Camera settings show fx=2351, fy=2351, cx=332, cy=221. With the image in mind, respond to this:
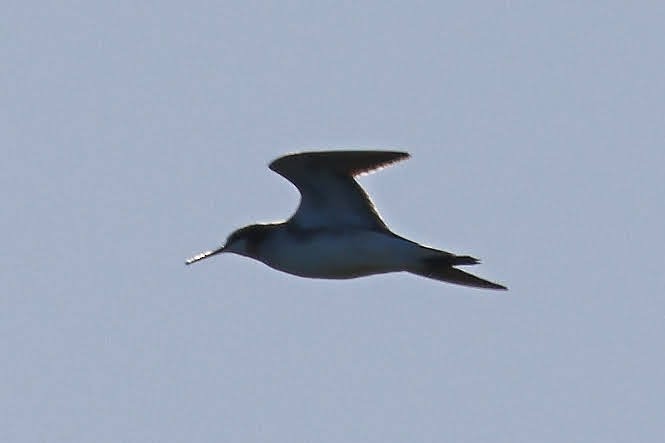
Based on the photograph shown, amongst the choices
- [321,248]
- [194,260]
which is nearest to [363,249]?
[321,248]

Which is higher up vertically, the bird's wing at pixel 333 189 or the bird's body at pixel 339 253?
the bird's wing at pixel 333 189

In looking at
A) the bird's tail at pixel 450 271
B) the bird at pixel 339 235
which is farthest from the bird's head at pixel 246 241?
the bird's tail at pixel 450 271

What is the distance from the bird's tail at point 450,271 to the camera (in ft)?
78.1

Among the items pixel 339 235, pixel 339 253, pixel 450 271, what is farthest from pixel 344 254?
pixel 450 271

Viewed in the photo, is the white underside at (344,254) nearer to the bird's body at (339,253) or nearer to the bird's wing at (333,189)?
the bird's body at (339,253)

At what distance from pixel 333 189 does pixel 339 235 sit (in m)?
0.50

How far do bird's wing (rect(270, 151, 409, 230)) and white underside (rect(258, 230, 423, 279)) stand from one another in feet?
0.73

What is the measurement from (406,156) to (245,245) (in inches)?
85.2

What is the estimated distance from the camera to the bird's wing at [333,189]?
2398 centimetres

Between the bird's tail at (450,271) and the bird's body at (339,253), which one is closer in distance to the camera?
the bird's tail at (450,271)

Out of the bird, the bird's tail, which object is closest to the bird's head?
the bird

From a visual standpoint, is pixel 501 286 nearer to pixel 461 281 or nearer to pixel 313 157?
pixel 461 281

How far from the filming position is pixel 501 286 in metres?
24.8

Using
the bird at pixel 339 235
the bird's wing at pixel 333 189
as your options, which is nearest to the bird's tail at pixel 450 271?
the bird at pixel 339 235
